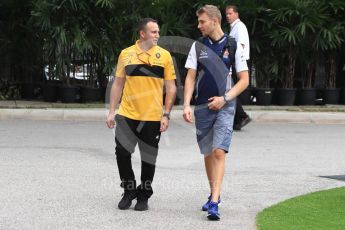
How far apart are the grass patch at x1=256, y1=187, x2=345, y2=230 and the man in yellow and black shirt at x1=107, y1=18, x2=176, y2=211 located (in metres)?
1.16

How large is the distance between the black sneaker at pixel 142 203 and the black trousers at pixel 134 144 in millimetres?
30

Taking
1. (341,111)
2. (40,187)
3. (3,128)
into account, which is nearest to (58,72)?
(3,128)

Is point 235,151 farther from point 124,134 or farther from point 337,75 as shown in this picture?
point 337,75

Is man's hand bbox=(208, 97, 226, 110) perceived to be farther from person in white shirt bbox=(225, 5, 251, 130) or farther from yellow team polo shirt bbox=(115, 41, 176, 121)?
person in white shirt bbox=(225, 5, 251, 130)

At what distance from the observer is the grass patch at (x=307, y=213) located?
19.8 ft

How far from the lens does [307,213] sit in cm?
645

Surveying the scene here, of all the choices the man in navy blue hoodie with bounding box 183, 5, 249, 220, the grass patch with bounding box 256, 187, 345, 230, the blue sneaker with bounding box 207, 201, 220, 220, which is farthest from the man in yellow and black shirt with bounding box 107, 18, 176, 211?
the grass patch with bounding box 256, 187, 345, 230

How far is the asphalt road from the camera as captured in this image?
6314mm

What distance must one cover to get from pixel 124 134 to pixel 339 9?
31.7 feet

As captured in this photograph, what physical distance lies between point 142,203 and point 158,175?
173 centimetres

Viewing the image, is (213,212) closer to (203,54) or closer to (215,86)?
(215,86)

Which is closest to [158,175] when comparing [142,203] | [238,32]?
[142,203]

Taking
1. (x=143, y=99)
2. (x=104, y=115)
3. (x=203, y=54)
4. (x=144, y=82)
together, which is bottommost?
(x=104, y=115)

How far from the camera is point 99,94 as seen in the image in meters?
15.3
